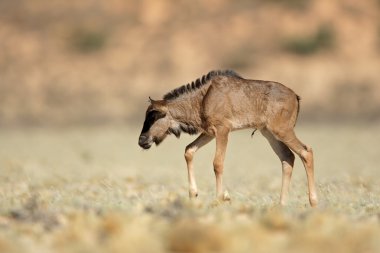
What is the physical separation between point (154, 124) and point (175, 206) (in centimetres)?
407

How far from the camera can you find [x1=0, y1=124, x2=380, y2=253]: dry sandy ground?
7.61 metres

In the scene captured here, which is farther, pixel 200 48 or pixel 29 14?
pixel 29 14

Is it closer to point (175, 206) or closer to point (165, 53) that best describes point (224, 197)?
point (175, 206)

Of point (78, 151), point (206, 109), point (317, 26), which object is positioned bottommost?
point (206, 109)

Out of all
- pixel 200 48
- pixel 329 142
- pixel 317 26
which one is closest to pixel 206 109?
pixel 329 142

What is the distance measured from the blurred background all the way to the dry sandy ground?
13.7 metres

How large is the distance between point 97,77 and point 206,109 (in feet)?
111

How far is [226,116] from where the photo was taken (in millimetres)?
13039

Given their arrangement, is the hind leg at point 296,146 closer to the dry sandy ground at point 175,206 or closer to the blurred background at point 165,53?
the dry sandy ground at point 175,206

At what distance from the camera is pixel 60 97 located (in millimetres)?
44781

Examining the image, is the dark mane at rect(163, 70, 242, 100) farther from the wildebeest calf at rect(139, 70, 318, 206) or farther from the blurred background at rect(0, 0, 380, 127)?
the blurred background at rect(0, 0, 380, 127)

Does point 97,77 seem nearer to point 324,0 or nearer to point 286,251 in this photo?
point 324,0

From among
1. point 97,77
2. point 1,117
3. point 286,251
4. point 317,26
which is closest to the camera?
point 286,251

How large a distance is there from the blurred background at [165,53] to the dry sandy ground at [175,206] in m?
13.7
